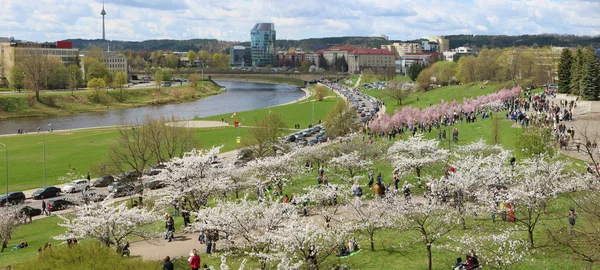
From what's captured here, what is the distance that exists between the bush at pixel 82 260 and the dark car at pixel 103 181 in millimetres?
25651

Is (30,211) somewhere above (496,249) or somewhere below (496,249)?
below

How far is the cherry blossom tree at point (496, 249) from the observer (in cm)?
1841

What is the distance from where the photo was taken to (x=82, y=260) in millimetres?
16531

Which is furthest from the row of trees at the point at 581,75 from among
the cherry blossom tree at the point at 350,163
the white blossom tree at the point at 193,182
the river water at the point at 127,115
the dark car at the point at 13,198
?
the dark car at the point at 13,198

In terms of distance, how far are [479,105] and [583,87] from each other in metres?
11.0

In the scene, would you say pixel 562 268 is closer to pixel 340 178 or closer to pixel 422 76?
pixel 340 178

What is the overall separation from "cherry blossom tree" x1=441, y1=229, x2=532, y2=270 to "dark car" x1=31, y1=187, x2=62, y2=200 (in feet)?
88.8

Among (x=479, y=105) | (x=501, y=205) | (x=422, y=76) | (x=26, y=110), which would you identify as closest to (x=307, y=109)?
(x=422, y=76)

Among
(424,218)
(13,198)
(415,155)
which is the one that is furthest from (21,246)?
(415,155)

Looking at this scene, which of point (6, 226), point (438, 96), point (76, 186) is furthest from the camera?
point (438, 96)

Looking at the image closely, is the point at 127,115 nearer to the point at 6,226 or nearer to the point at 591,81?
the point at 591,81

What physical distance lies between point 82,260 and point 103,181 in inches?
1052

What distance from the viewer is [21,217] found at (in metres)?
31.3

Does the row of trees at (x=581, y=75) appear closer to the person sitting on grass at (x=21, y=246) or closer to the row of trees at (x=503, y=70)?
A: the row of trees at (x=503, y=70)
